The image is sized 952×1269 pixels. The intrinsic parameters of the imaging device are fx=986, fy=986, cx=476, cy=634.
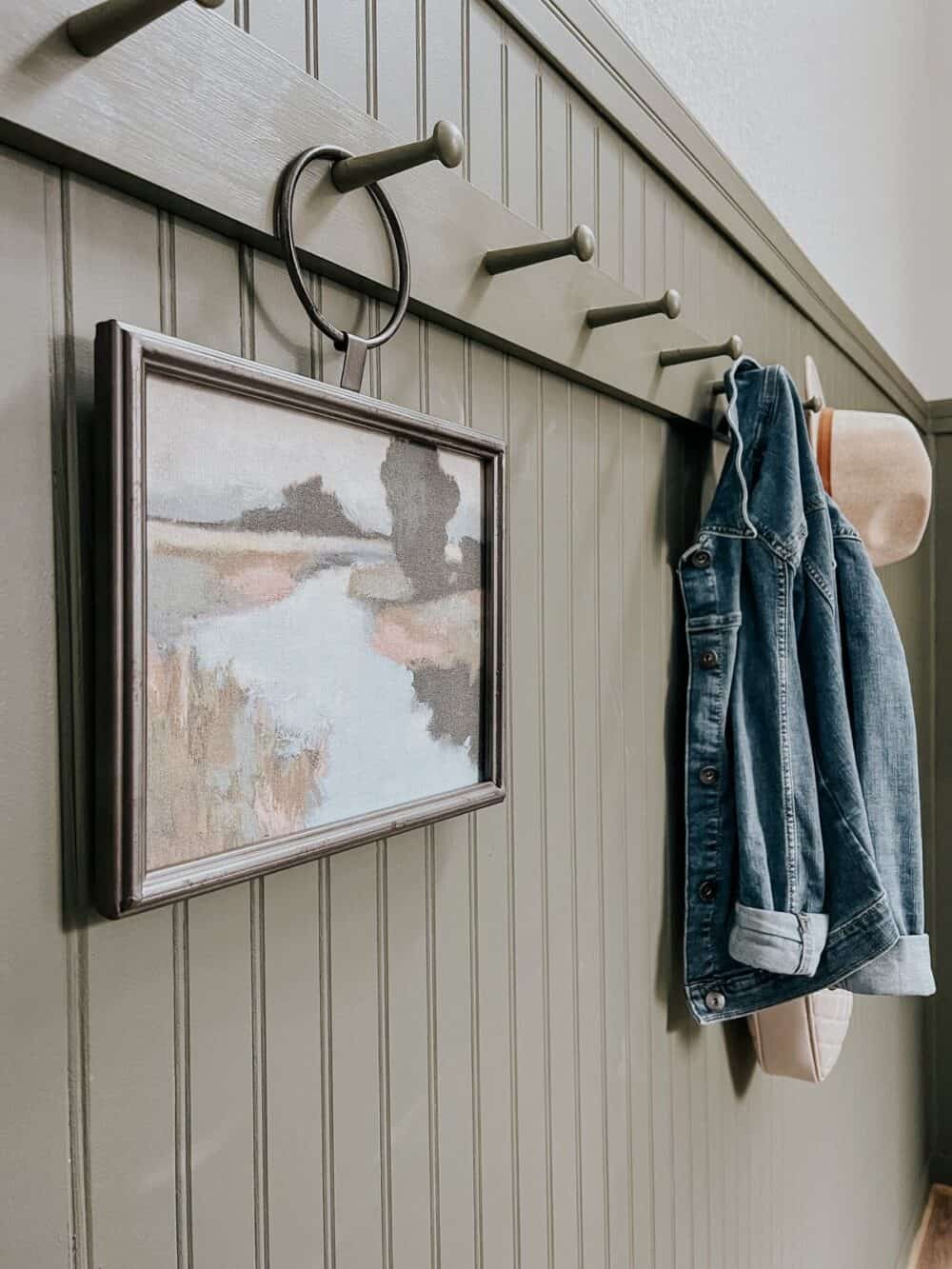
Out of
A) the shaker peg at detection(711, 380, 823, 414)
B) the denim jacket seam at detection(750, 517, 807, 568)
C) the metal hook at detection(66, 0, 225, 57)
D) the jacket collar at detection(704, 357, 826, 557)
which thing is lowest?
the denim jacket seam at detection(750, 517, 807, 568)

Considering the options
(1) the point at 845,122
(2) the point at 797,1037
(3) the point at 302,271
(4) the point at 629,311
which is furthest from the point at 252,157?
(1) the point at 845,122

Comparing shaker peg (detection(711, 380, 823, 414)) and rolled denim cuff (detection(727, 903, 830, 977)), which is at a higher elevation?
shaker peg (detection(711, 380, 823, 414))

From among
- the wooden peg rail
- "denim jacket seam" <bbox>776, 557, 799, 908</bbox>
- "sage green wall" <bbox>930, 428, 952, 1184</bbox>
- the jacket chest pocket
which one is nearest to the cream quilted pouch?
"denim jacket seam" <bbox>776, 557, 799, 908</bbox>

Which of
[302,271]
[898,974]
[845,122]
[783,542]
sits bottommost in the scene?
[898,974]

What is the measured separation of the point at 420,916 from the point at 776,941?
19.2 inches

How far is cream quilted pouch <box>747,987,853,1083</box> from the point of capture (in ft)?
3.98

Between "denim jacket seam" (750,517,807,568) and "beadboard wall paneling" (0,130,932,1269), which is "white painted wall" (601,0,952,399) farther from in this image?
"denim jacket seam" (750,517,807,568)

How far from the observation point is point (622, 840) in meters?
0.97

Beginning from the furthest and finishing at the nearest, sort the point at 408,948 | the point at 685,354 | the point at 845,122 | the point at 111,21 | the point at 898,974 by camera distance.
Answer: the point at 845,122, the point at 898,974, the point at 685,354, the point at 408,948, the point at 111,21

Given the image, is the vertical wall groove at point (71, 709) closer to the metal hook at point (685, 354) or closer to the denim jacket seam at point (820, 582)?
the metal hook at point (685, 354)

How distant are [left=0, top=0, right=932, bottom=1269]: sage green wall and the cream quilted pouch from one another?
0.04 meters

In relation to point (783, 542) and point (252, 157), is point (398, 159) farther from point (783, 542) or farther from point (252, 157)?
point (783, 542)

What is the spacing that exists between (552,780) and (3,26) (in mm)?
632

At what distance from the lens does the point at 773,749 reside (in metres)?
1.05
